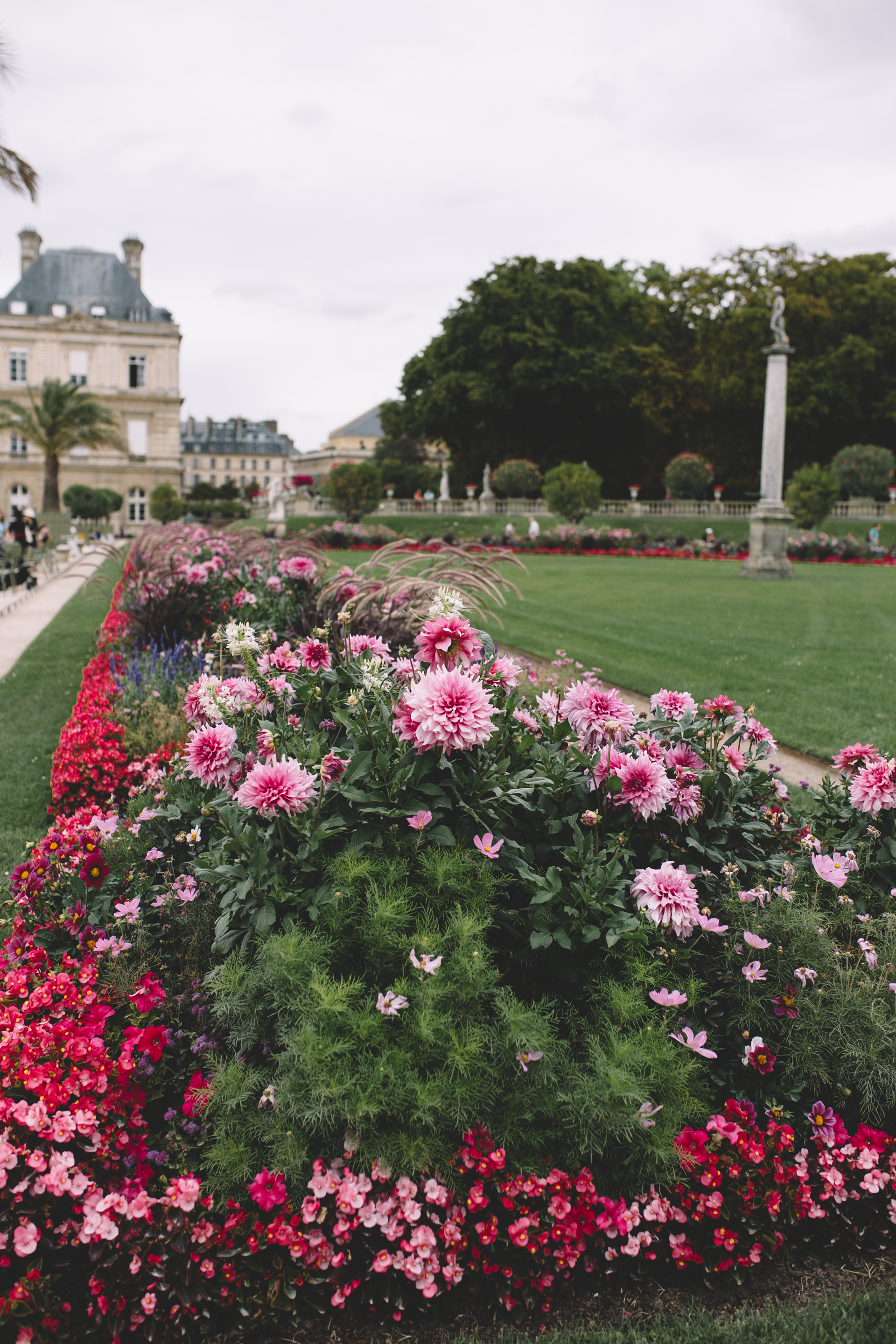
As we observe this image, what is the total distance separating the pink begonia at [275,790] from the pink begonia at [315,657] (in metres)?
0.98

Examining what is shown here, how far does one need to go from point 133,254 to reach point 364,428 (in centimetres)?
5440

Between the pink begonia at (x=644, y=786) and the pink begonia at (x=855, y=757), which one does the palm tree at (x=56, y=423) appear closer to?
the pink begonia at (x=855, y=757)

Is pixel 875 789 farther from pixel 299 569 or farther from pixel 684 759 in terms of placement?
pixel 299 569

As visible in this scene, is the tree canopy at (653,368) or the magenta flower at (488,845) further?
the tree canopy at (653,368)

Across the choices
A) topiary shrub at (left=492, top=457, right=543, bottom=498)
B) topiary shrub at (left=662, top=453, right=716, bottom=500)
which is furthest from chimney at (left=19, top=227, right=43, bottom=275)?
topiary shrub at (left=662, top=453, right=716, bottom=500)

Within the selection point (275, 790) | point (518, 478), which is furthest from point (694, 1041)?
point (518, 478)

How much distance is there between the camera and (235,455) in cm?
11106

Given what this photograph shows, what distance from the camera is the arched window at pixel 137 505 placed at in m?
56.5

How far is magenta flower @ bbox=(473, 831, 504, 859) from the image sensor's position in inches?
87.2

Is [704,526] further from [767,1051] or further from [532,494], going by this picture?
[767,1051]

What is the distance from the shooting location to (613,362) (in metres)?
42.4

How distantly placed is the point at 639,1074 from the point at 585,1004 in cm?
32

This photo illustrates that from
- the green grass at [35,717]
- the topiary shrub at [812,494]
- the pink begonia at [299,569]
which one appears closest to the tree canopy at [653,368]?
the topiary shrub at [812,494]

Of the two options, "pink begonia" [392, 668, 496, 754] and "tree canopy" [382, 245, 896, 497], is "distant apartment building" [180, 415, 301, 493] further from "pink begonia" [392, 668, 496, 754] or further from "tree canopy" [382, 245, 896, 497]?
"pink begonia" [392, 668, 496, 754]
